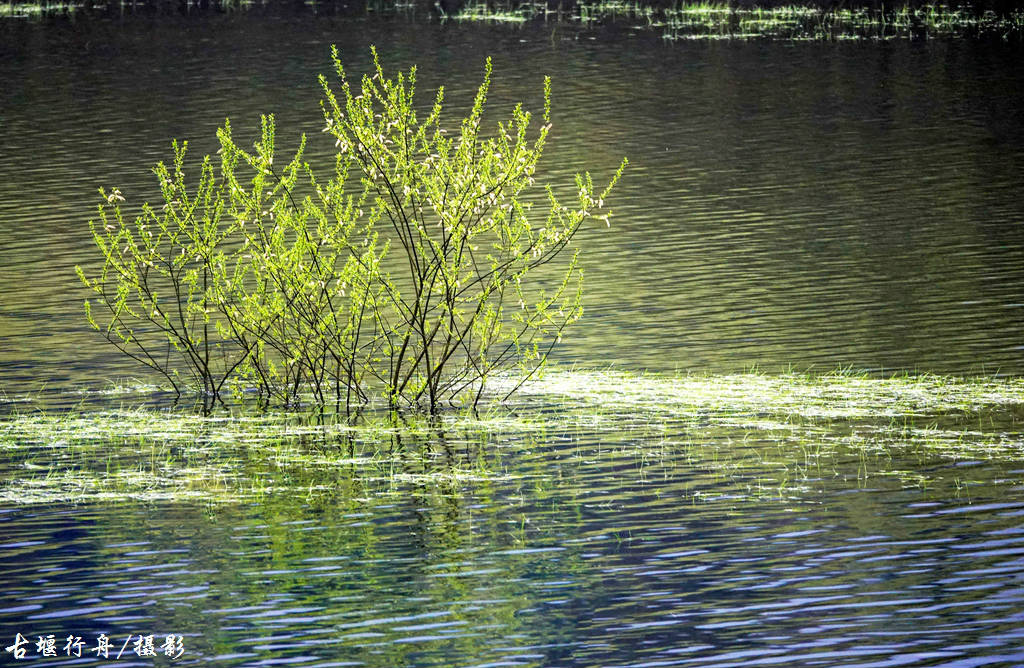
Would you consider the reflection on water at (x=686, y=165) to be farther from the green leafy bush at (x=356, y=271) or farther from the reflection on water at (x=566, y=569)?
the reflection on water at (x=566, y=569)

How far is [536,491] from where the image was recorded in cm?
1677

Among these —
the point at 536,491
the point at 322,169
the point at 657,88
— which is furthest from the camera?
the point at 657,88

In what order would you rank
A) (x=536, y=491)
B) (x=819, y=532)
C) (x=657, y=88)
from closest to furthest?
1. (x=819, y=532)
2. (x=536, y=491)
3. (x=657, y=88)

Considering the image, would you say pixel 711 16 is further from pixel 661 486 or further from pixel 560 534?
pixel 560 534

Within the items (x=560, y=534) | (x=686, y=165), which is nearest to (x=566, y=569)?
(x=560, y=534)

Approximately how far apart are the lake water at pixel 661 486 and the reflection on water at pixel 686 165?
0.13m

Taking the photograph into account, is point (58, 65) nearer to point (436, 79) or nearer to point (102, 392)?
point (436, 79)

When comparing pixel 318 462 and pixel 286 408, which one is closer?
pixel 318 462

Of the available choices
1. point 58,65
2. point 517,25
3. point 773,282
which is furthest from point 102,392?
point 517,25

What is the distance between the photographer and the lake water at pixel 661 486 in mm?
13062

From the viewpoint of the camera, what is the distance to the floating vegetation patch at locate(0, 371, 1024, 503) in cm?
1703

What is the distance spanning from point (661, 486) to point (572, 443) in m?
1.93

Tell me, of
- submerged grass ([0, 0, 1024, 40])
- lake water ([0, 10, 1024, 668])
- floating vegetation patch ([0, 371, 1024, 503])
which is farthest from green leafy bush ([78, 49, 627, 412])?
submerged grass ([0, 0, 1024, 40])

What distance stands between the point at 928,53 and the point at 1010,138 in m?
21.2
